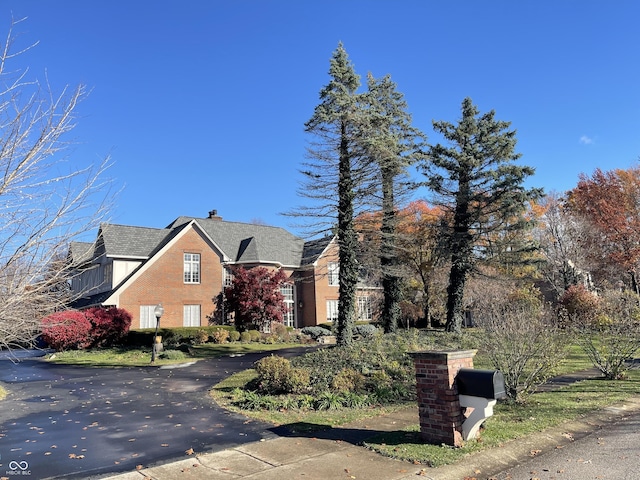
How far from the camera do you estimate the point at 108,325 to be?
88.1 ft

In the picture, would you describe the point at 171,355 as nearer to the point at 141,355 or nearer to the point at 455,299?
the point at 141,355

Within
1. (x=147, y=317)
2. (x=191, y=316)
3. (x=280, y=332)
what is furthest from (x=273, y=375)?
(x=191, y=316)

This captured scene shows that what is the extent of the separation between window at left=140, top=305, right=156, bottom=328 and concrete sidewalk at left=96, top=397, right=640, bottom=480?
81.7 ft

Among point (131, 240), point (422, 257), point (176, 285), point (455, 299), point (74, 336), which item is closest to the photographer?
point (455, 299)

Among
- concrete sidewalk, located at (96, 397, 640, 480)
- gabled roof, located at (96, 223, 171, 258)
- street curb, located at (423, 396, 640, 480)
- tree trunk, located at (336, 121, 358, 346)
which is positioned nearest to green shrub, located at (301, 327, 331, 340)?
gabled roof, located at (96, 223, 171, 258)

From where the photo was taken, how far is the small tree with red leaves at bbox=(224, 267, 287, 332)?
1232 inches

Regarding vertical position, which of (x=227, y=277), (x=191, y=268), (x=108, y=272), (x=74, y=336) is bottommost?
(x=74, y=336)

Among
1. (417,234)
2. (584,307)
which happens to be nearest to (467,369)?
(584,307)

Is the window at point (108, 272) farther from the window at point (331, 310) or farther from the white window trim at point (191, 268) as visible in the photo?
the window at point (331, 310)

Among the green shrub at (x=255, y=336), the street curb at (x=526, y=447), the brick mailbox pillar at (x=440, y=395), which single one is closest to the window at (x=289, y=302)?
the green shrub at (x=255, y=336)

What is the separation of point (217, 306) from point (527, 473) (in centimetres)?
2916

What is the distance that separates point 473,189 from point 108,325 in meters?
22.6

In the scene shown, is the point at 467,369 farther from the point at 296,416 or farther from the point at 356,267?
the point at 356,267

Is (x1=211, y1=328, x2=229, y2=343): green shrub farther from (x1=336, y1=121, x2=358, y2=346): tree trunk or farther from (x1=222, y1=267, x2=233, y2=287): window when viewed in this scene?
(x1=336, y1=121, x2=358, y2=346): tree trunk
